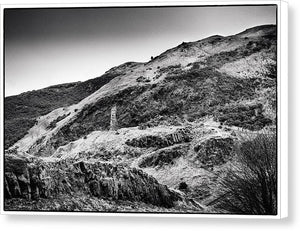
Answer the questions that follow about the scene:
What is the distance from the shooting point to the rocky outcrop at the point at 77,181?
5.29 m

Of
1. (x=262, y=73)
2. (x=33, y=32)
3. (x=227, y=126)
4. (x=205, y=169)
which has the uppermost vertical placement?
(x=33, y=32)

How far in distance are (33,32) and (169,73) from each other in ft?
3.61

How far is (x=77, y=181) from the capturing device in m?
5.38

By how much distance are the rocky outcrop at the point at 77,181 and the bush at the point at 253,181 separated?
0.47 meters

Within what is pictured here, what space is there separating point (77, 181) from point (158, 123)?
29.8 inches

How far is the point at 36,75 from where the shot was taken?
551cm

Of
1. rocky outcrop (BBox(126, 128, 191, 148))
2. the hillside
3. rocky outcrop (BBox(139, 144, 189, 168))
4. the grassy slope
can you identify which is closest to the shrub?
the hillside

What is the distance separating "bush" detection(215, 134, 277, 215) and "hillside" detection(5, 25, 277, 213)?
0.05m

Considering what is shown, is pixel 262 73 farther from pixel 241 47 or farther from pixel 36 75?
pixel 36 75

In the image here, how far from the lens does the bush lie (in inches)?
201

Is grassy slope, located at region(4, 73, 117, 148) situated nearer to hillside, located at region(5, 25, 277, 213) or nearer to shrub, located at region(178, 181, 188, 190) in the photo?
hillside, located at region(5, 25, 277, 213)

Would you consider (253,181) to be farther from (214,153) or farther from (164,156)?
(164,156)

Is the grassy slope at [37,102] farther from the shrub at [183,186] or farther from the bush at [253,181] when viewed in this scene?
the bush at [253,181]
